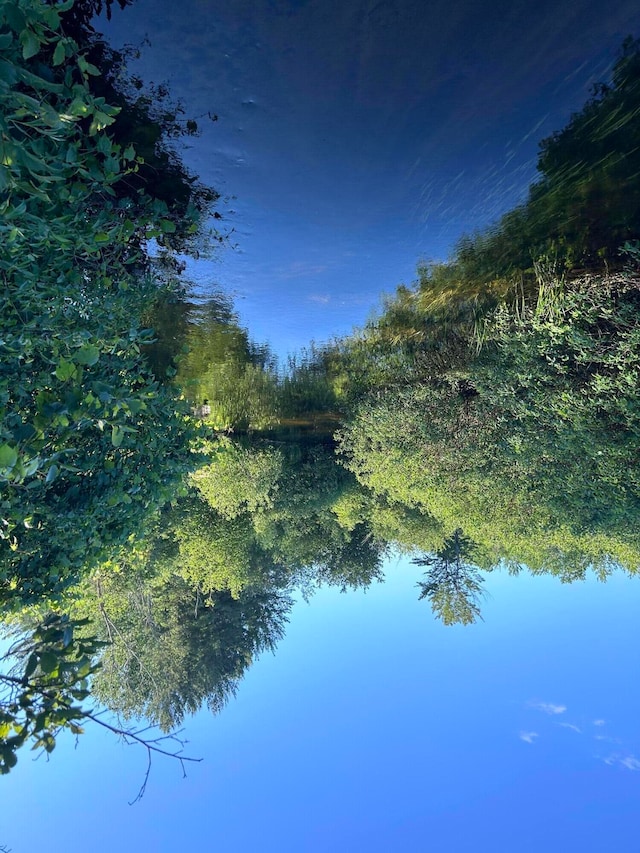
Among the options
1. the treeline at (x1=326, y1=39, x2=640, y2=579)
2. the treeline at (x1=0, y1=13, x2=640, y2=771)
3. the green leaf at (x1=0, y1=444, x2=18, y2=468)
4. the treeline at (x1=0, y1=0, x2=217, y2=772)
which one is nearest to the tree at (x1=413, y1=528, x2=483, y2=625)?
the treeline at (x1=0, y1=13, x2=640, y2=771)

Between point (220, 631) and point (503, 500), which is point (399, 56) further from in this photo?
point (220, 631)

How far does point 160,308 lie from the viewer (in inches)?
403

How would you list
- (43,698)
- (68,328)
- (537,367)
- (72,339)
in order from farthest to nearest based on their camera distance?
(537,367) < (43,698) < (68,328) < (72,339)

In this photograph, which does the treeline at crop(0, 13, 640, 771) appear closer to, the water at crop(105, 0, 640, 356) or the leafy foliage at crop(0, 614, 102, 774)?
the leafy foliage at crop(0, 614, 102, 774)

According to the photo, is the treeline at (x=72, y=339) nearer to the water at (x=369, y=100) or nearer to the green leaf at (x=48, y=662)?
the green leaf at (x=48, y=662)

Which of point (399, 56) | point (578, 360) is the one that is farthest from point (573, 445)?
point (399, 56)

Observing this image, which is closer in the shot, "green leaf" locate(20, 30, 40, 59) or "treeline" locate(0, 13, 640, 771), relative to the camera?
"green leaf" locate(20, 30, 40, 59)

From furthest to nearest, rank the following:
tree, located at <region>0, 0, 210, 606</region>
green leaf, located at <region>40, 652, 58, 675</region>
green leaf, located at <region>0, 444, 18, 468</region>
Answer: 1. green leaf, located at <region>40, 652, 58, 675</region>
2. tree, located at <region>0, 0, 210, 606</region>
3. green leaf, located at <region>0, 444, 18, 468</region>

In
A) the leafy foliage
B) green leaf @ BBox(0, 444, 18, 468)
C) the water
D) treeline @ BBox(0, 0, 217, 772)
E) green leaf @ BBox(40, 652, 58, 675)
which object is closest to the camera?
green leaf @ BBox(0, 444, 18, 468)

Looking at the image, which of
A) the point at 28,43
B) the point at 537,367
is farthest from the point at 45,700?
the point at 537,367

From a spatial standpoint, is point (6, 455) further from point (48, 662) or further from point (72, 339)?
point (48, 662)

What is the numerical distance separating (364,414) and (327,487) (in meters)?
3.10

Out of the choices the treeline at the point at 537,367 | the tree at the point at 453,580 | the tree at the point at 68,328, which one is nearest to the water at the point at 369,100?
the treeline at the point at 537,367

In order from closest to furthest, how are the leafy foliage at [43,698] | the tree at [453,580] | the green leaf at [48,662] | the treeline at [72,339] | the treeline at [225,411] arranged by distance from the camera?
the treeline at [72,339] → the treeline at [225,411] → the leafy foliage at [43,698] → the green leaf at [48,662] → the tree at [453,580]
